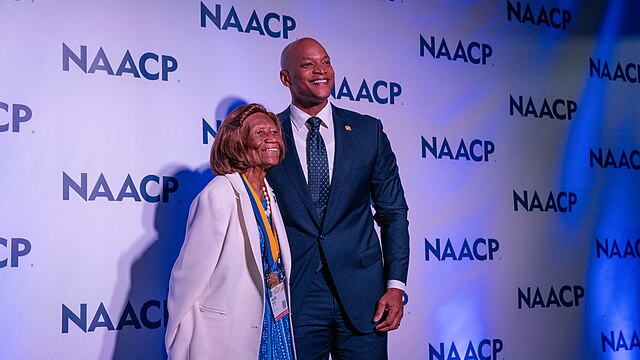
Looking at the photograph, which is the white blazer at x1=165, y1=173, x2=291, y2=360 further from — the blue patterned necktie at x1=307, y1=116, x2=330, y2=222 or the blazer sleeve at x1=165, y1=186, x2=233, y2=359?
the blue patterned necktie at x1=307, y1=116, x2=330, y2=222

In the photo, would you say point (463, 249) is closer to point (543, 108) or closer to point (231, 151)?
→ point (543, 108)

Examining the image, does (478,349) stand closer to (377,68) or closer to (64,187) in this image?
(377,68)

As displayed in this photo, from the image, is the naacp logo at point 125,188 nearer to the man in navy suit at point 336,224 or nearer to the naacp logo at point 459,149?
the man in navy suit at point 336,224

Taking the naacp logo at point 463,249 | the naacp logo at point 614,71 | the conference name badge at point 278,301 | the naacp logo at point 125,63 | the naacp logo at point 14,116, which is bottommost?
the conference name badge at point 278,301

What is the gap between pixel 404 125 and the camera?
3826mm

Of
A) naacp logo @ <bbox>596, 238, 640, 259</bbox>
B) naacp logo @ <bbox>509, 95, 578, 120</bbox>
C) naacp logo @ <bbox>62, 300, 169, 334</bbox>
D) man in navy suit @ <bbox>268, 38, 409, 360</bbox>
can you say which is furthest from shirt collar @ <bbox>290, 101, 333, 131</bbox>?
naacp logo @ <bbox>596, 238, 640, 259</bbox>

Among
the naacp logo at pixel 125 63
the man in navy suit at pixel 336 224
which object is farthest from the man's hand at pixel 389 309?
the naacp logo at pixel 125 63

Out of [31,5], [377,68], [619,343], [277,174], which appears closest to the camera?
[277,174]

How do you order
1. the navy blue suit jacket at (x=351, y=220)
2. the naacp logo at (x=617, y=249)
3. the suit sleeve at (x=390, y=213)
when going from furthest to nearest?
the naacp logo at (x=617, y=249)
the suit sleeve at (x=390, y=213)
the navy blue suit jacket at (x=351, y=220)

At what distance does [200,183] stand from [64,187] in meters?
0.59

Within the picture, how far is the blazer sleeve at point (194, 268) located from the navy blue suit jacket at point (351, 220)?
1.38 feet

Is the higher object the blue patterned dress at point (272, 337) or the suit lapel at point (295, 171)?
the suit lapel at point (295, 171)

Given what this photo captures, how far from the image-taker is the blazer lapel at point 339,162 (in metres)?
2.65

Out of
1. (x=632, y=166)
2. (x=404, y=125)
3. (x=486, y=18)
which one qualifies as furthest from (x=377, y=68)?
(x=632, y=166)
